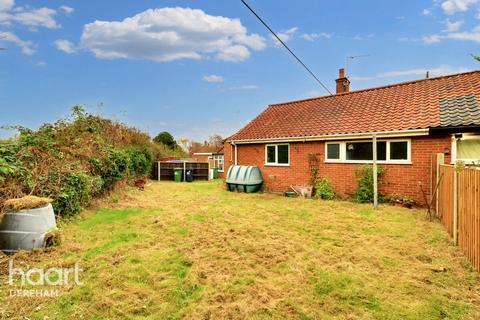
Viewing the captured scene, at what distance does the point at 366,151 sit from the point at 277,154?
4314 mm

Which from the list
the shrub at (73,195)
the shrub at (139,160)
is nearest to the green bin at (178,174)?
the shrub at (139,160)

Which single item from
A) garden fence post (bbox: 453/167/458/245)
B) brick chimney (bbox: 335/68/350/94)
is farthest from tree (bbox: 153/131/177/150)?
garden fence post (bbox: 453/167/458/245)

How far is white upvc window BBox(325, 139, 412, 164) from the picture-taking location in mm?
9375

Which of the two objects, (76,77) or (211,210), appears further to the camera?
(76,77)

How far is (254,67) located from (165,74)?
16.9 ft

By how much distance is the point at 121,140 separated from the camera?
15.5 meters

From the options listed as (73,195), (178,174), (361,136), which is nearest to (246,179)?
(361,136)

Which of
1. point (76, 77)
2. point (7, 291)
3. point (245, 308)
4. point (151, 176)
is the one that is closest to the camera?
point (245, 308)

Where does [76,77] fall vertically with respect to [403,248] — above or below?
above

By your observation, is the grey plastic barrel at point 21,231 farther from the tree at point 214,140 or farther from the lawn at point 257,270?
the tree at point 214,140

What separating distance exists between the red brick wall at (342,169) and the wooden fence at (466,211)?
10.6ft

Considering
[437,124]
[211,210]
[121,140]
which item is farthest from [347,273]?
[121,140]

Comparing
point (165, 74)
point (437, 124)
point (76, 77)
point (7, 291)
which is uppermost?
point (165, 74)

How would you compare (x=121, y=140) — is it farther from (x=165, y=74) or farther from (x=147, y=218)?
(x=147, y=218)
